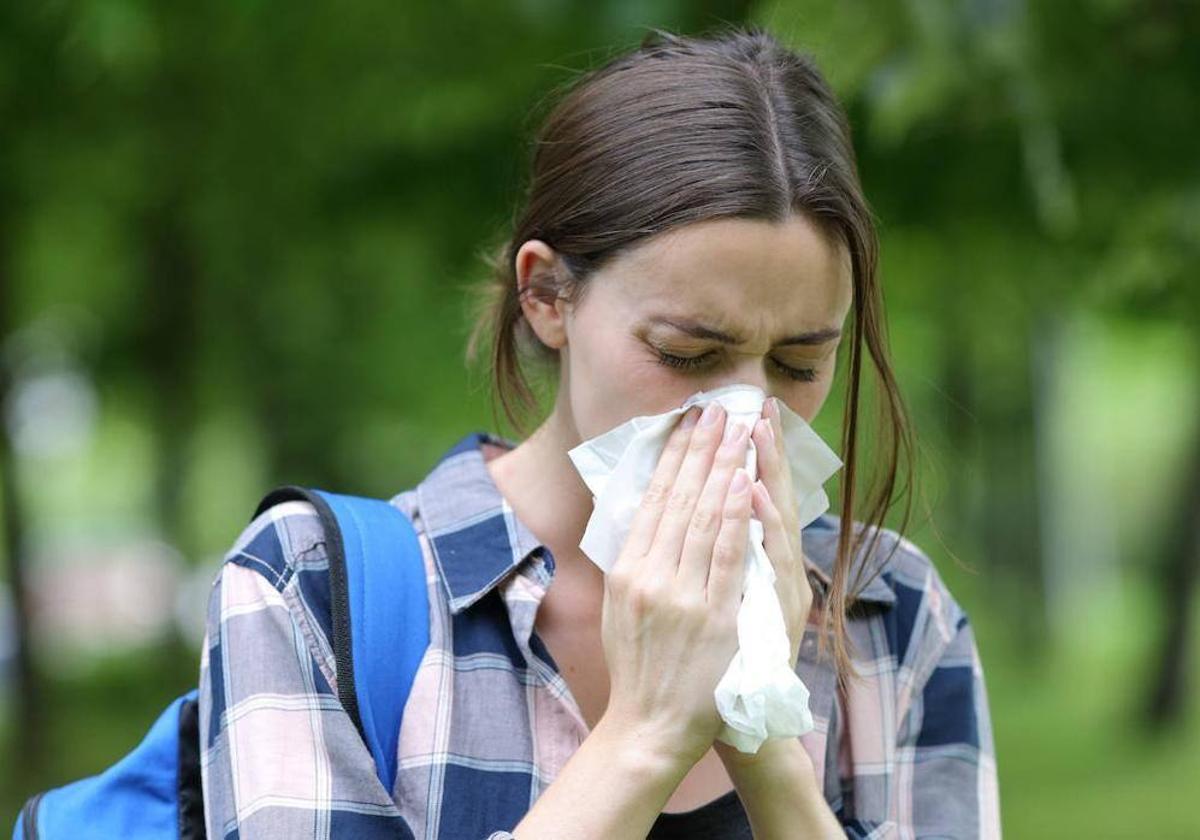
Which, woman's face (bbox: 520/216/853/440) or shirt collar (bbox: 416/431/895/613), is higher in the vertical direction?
woman's face (bbox: 520/216/853/440)

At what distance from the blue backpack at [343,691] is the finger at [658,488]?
276mm

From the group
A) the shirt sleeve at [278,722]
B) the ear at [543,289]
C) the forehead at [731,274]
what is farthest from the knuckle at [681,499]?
Answer: the shirt sleeve at [278,722]

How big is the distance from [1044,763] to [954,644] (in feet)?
22.9

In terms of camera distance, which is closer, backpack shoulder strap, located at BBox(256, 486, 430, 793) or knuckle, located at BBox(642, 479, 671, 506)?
backpack shoulder strap, located at BBox(256, 486, 430, 793)

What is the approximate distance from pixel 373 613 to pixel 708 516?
42cm

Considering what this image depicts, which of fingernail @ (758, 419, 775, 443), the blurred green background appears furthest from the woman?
the blurred green background

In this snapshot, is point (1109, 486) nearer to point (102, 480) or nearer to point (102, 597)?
point (102, 597)

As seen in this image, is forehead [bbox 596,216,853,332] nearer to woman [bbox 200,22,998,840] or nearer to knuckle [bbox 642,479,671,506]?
woman [bbox 200,22,998,840]

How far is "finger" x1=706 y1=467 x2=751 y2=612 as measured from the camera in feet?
6.19

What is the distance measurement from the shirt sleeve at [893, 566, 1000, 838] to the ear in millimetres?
663

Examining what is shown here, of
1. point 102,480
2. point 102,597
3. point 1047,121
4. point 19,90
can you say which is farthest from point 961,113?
point 102,480

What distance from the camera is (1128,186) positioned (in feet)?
13.4

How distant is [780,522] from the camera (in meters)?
1.96

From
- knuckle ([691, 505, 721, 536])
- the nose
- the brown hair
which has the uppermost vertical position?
the brown hair
